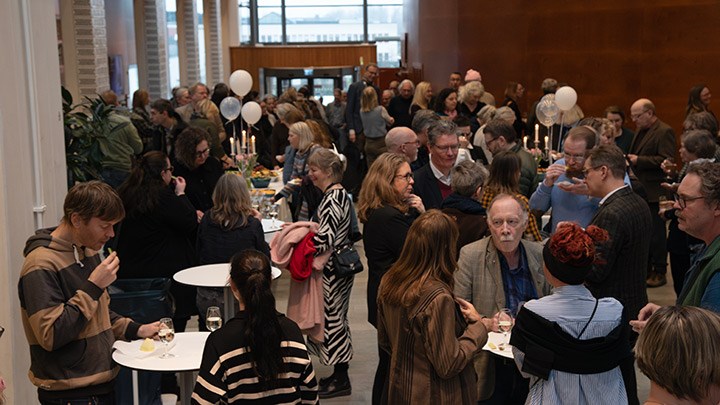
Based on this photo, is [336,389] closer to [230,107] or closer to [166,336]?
[166,336]

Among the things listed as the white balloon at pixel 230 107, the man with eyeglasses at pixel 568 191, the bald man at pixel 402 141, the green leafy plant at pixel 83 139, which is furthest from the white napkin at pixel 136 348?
the white balloon at pixel 230 107

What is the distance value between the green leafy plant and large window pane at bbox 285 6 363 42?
21.2 meters

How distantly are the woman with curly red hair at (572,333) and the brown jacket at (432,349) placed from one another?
267 mm

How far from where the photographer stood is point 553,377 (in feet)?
11.1

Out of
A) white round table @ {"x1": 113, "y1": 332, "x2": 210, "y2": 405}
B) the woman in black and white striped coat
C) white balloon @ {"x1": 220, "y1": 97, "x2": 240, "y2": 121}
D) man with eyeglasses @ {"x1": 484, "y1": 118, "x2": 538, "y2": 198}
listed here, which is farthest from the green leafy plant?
white round table @ {"x1": 113, "y1": 332, "x2": 210, "y2": 405}

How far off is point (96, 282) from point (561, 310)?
6.03 feet

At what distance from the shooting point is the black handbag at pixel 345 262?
18.1 feet

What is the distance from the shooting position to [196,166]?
A: 22.9 ft

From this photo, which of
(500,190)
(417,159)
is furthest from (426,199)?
(417,159)

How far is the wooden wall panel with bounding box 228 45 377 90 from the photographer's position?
24.9 metres

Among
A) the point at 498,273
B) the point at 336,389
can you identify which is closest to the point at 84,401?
the point at 498,273

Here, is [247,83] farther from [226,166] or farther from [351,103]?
[351,103]

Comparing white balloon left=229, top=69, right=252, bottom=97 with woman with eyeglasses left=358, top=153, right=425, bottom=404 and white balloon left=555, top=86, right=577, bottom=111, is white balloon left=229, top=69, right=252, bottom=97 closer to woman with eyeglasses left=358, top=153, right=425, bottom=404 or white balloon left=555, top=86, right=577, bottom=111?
white balloon left=555, top=86, right=577, bottom=111

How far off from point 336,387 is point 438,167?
1.63 meters
